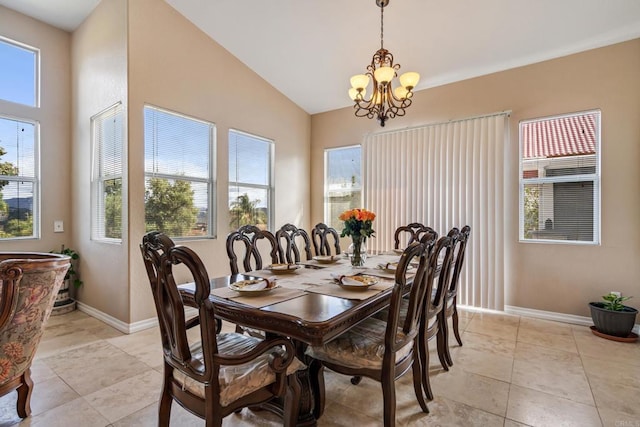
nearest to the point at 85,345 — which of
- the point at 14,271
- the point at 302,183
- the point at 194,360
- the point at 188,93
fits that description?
the point at 14,271

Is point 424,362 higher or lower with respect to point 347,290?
lower

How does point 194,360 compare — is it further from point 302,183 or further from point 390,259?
point 302,183

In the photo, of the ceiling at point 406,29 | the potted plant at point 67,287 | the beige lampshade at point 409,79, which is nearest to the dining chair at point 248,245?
the beige lampshade at point 409,79

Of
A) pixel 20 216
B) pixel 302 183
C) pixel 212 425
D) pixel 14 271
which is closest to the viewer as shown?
pixel 212 425

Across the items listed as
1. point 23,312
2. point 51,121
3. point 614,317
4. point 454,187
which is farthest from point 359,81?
point 51,121

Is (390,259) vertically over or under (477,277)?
over

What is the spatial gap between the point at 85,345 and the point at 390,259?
9.60 ft

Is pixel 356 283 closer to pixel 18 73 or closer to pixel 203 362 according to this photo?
pixel 203 362

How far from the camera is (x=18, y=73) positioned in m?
3.55

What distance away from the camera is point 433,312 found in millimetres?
2193

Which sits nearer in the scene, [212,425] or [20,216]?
[212,425]

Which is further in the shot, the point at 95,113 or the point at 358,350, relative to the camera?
the point at 95,113

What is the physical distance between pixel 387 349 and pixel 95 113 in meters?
3.95

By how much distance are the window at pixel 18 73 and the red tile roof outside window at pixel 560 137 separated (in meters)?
5.79
